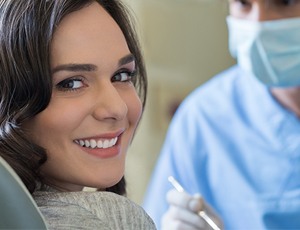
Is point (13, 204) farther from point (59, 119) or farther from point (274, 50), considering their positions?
point (274, 50)

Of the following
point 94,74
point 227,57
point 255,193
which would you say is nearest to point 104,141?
point 94,74

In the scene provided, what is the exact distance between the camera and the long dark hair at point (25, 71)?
0.79m

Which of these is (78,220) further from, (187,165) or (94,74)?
(187,165)

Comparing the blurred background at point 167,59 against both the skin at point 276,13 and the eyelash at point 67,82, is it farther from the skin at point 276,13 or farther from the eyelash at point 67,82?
the eyelash at point 67,82

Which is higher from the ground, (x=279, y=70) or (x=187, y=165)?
(x=279, y=70)

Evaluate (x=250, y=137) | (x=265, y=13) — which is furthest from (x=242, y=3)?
(x=250, y=137)

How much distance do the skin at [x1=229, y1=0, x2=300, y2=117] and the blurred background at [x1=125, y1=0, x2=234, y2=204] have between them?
696mm

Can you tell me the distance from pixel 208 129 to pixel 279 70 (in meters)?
0.24

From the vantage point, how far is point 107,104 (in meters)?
0.81

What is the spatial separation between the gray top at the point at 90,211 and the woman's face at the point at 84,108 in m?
0.06

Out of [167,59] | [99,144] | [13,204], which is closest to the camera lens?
[13,204]

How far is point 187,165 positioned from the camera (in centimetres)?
167

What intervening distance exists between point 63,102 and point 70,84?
0.03 meters

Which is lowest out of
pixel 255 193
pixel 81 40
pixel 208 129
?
pixel 255 193
